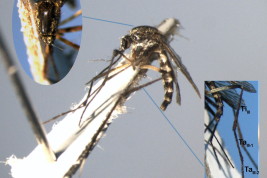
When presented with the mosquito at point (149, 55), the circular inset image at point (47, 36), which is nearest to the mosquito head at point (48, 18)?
the circular inset image at point (47, 36)

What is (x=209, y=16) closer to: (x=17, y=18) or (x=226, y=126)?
(x=226, y=126)

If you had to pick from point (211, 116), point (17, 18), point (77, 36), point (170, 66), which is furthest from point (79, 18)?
point (211, 116)

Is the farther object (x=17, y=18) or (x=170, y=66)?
(x=17, y=18)

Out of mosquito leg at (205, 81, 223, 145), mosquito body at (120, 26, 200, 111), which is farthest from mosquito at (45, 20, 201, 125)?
mosquito leg at (205, 81, 223, 145)

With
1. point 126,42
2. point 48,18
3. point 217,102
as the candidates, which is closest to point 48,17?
point 48,18

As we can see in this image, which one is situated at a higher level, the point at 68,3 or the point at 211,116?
the point at 68,3

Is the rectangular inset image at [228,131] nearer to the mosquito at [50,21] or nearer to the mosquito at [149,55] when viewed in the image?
the mosquito at [149,55]
